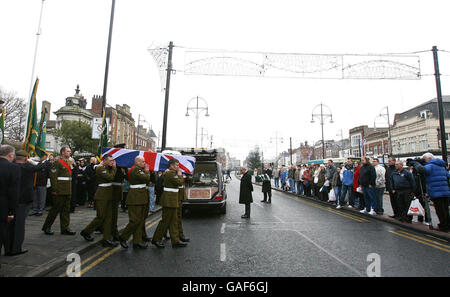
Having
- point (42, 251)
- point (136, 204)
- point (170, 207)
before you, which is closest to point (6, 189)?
point (42, 251)

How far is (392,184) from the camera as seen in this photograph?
8.70 meters

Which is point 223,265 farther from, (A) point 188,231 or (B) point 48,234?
(B) point 48,234

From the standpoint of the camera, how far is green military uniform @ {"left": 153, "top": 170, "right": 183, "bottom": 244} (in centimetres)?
569

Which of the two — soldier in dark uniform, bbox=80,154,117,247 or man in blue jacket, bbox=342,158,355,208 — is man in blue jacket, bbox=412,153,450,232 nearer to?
man in blue jacket, bbox=342,158,355,208

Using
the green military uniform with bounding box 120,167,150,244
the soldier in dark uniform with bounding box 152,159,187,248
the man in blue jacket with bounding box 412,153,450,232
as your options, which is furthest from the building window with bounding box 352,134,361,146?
the green military uniform with bounding box 120,167,150,244

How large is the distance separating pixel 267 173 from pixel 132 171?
9928mm

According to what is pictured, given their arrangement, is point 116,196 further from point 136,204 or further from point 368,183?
point 368,183

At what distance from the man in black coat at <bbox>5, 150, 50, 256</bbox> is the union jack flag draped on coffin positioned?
5.27 feet

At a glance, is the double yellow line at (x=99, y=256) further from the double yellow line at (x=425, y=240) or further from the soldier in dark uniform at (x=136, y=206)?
the double yellow line at (x=425, y=240)

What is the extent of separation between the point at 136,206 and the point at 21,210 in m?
2.09

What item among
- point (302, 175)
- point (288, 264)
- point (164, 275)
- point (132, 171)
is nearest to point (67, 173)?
point (132, 171)

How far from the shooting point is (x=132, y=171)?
18.6 ft

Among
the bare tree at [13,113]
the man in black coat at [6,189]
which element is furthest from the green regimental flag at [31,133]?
the bare tree at [13,113]

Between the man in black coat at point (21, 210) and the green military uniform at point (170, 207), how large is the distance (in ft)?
8.06
